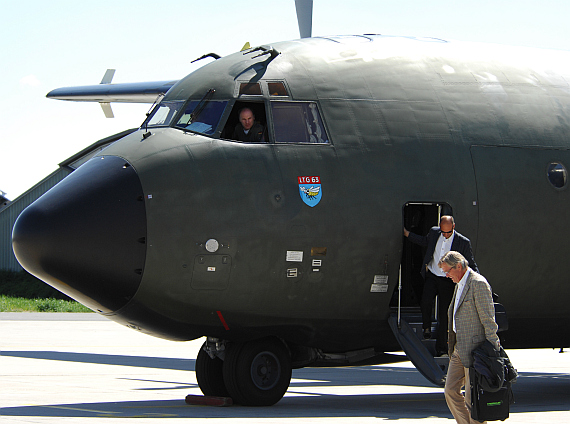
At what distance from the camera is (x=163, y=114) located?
1338 centimetres

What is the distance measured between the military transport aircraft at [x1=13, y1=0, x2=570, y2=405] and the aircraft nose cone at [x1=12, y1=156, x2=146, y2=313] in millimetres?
22

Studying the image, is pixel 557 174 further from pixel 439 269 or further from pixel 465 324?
pixel 465 324

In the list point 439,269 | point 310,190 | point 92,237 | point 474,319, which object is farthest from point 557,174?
point 92,237

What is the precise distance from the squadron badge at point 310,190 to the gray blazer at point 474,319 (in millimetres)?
3566

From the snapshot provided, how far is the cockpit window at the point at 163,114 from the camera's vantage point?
1317 cm

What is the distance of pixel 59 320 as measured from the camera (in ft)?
132

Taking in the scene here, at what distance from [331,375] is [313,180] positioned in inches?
362

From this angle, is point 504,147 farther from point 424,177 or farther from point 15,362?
point 15,362

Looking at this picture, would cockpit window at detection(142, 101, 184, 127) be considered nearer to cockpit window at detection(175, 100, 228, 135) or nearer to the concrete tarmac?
cockpit window at detection(175, 100, 228, 135)

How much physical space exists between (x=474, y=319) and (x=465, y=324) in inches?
4.4

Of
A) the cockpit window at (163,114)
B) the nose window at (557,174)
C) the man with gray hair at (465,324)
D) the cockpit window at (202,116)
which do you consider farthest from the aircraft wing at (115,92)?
the man with gray hair at (465,324)

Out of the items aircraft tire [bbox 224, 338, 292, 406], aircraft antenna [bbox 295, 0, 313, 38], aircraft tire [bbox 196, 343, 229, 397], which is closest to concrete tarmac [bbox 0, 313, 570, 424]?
aircraft tire [bbox 224, 338, 292, 406]

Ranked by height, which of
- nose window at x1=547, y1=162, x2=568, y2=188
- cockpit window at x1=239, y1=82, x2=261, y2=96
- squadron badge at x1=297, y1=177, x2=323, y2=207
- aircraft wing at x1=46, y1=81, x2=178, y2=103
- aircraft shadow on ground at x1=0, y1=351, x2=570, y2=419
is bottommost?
aircraft shadow on ground at x1=0, y1=351, x2=570, y2=419

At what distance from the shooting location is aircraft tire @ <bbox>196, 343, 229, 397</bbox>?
Result: 13414 mm
